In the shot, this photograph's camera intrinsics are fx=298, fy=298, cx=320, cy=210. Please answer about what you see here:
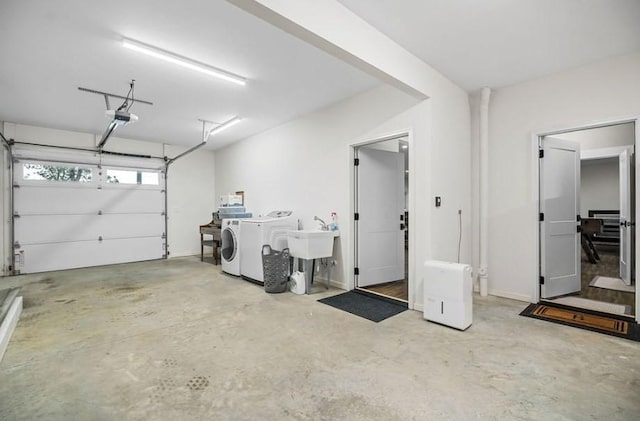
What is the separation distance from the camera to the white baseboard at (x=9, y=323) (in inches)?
97.6

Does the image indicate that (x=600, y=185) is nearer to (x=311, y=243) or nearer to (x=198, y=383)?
(x=311, y=243)

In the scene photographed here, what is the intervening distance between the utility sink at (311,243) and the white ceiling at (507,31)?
8.04 feet

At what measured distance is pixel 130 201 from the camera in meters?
6.68

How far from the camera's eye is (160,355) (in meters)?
2.42

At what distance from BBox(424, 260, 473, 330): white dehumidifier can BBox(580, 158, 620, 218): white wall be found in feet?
25.1

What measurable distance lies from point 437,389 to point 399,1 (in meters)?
2.78

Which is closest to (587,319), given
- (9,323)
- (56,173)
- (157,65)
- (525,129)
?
(525,129)

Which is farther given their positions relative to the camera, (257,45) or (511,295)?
(511,295)

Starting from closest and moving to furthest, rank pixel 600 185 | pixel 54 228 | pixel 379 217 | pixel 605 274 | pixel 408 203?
pixel 408 203 < pixel 379 217 < pixel 605 274 < pixel 54 228 < pixel 600 185

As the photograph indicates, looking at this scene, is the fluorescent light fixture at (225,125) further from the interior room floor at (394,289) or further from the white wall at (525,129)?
the white wall at (525,129)

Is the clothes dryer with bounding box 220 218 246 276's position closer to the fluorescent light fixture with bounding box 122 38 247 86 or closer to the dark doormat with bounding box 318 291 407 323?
the dark doormat with bounding box 318 291 407 323

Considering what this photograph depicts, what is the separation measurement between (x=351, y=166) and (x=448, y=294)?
2.14 metres

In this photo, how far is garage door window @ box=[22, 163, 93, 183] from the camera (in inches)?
222

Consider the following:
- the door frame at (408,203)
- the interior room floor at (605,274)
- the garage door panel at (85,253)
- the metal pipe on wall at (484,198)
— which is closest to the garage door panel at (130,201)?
the garage door panel at (85,253)
